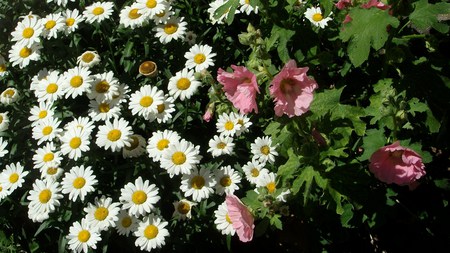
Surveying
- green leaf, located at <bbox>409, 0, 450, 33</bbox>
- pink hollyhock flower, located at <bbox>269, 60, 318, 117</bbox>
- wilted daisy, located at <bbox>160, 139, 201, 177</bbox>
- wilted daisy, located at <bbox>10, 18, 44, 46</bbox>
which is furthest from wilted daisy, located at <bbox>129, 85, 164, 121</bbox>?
green leaf, located at <bbox>409, 0, 450, 33</bbox>

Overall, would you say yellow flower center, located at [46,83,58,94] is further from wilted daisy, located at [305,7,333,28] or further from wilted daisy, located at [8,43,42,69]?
wilted daisy, located at [305,7,333,28]

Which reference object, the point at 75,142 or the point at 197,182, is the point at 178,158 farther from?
the point at 75,142

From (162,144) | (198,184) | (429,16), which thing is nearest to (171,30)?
(162,144)

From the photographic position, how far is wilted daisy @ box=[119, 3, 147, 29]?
9.65ft

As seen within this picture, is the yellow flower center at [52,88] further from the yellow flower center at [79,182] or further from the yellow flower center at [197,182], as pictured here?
the yellow flower center at [197,182]

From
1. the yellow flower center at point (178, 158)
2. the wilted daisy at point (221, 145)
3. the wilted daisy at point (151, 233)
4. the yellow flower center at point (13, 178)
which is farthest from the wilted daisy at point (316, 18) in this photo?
the yellow flower center at point (13, 178)

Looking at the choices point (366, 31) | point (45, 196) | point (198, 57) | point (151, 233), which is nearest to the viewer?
point (366, 31)

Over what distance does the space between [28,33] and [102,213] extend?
4.14 feet

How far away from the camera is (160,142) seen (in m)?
2.69

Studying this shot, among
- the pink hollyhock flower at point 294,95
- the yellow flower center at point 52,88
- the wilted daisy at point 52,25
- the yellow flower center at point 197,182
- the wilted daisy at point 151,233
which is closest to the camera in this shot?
the pink hollyhock flower at point 294,95

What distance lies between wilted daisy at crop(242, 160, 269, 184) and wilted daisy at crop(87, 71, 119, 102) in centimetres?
83

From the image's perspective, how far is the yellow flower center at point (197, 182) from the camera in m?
2.64

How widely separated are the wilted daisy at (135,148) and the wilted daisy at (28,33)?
0.90 meters

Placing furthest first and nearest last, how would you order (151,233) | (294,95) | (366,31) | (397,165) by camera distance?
1. (151,233)
2. (397,165)
3. (366,31)
4. (294,95)
